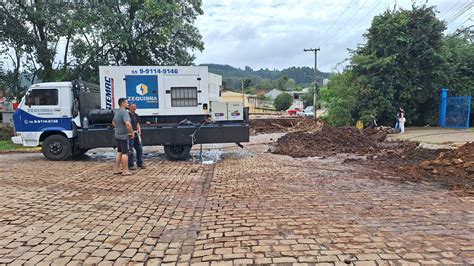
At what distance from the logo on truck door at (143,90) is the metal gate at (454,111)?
1912cm

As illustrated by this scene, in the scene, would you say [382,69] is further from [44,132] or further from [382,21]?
[44,132]

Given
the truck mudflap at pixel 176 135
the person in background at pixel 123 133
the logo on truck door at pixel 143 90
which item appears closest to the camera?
the person in background at pixel 123 133

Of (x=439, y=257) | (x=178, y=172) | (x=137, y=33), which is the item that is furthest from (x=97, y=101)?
(x=439, y=257)

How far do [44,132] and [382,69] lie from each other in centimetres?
1961

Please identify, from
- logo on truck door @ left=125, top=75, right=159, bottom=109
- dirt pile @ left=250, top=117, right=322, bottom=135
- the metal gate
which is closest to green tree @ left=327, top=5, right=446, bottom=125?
the metal gate

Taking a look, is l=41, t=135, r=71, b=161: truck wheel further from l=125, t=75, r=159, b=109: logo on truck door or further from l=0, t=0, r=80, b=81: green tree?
l=0, t=0, r=80, b=81: green tree

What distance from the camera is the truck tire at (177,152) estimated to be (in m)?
12.0

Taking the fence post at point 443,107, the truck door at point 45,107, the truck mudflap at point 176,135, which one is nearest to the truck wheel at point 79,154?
the truck mudflap at point 176,135

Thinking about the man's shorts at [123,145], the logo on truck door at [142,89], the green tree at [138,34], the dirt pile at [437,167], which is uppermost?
the green tree at [138,34]

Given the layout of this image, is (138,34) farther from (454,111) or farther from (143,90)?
(454,111)

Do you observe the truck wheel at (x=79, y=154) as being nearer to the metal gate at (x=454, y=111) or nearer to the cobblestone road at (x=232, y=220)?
the cobblestone road at (x=232, y=220)

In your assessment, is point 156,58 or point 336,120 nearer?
point 156,58

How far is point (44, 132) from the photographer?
11.7 m

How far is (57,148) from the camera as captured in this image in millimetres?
11664
